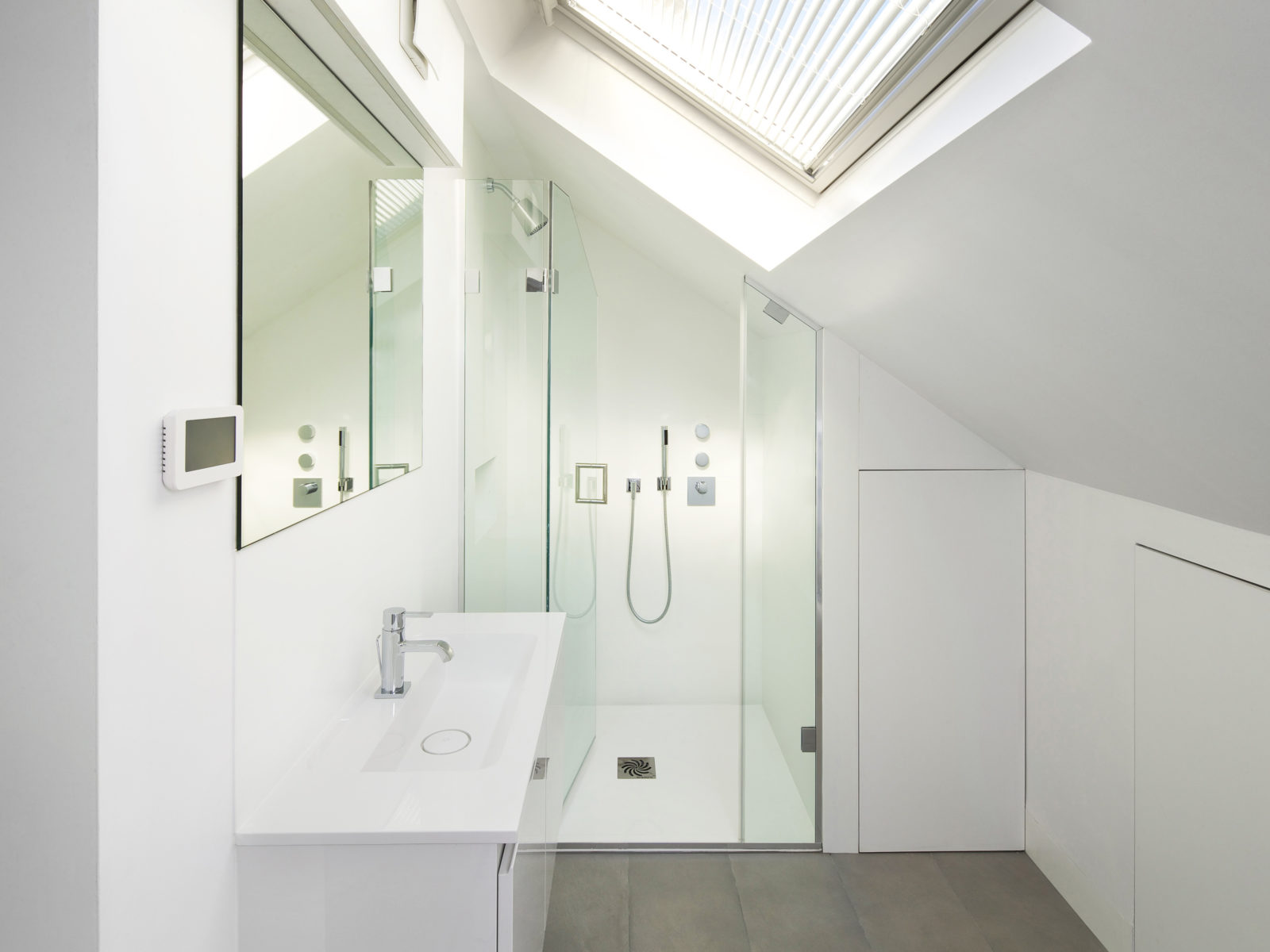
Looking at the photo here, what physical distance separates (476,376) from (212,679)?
1.44 m

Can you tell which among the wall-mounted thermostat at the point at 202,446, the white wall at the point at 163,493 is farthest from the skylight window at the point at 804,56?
the wall-mounted thermostat at the point at 202,446

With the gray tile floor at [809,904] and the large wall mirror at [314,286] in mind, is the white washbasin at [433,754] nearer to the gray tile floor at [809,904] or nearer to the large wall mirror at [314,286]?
the large wall mirror at [314,286]

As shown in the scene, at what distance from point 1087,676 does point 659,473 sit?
1.84 meters

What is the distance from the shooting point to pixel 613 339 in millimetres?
3316

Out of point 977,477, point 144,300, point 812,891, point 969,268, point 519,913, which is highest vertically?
point 969,268

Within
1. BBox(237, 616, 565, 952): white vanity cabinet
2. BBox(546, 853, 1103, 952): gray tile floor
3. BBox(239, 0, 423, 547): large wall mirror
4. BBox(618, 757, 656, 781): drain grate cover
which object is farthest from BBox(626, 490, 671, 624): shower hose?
BBox(237, 616, 565, 952): white vanity cabinet

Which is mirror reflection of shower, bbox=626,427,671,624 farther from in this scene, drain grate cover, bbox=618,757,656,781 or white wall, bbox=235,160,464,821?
white wall, bbox=235,160,464,821

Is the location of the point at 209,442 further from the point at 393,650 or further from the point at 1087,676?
the point at 1087,676

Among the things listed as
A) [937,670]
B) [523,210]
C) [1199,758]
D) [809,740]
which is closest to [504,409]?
[523,210]

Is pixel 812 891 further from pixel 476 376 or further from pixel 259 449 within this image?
pixel 259 449

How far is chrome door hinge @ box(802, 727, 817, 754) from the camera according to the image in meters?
2.35

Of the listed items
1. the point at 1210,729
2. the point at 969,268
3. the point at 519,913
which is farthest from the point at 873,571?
the point at 519,913

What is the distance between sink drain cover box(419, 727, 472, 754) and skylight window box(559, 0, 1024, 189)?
54.9 inches

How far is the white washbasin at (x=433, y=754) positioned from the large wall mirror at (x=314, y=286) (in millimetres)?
407
